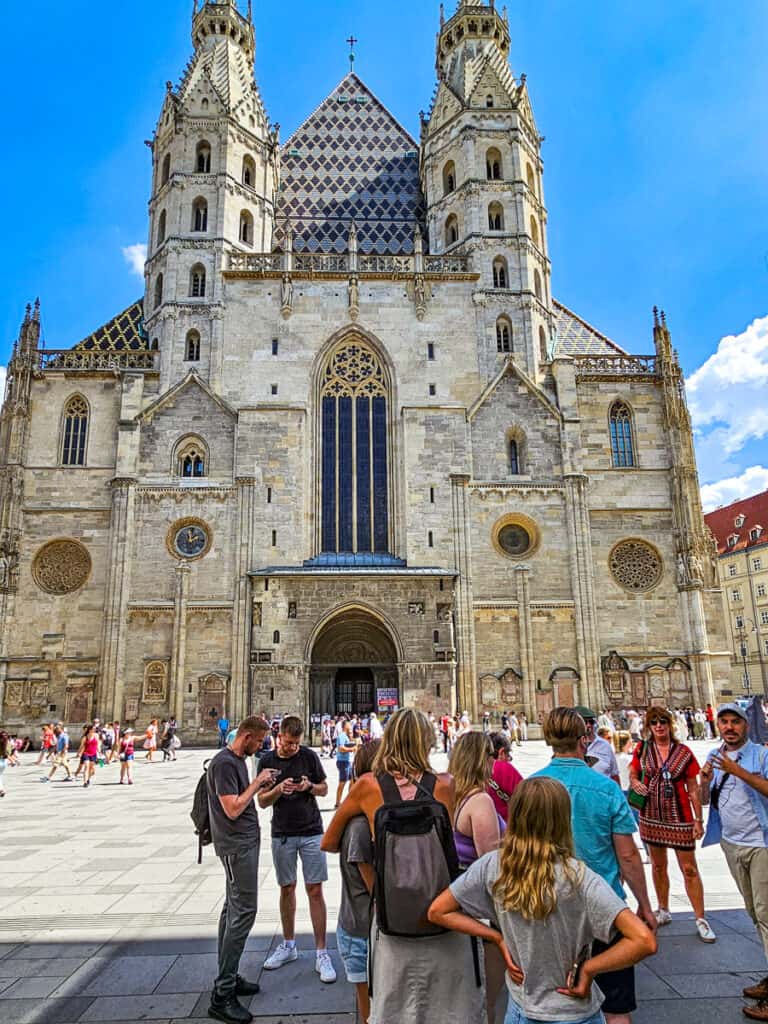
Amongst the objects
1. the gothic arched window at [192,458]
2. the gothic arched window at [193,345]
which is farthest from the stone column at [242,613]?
the gothic arched window at [193,345]

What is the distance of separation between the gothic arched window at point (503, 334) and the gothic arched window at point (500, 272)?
5.55ft

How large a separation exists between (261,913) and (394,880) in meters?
3.86

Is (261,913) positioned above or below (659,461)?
below

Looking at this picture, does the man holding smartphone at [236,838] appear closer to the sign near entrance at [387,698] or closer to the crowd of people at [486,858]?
the crowd of people at [486,858]

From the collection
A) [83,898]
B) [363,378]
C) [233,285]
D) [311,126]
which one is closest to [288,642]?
[363,378]

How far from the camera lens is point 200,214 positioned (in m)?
29.6

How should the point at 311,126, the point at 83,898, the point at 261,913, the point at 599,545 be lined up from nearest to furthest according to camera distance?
1. the point at 261,913
2. the point at 83,898
3. the point at 599,545
4. the point at 311,126

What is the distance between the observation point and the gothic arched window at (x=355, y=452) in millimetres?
26812

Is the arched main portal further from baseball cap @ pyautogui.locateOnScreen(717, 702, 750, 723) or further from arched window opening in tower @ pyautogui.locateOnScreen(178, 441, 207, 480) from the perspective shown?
baseball cap @ pyautogui.locateOnScreen(717, 702, 750, 723)

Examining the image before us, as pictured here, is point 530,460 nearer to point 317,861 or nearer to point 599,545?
point 599,545

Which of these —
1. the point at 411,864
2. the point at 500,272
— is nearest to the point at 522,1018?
the point at 411,864

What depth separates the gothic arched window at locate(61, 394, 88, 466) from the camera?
26.8m

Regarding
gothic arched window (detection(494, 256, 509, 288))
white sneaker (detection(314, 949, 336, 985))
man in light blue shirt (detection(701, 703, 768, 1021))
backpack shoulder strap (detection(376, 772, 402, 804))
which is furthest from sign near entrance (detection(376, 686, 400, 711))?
backpack shoulder strap (detection(376, 772, 402, 804))

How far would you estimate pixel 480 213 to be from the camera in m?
29.7
